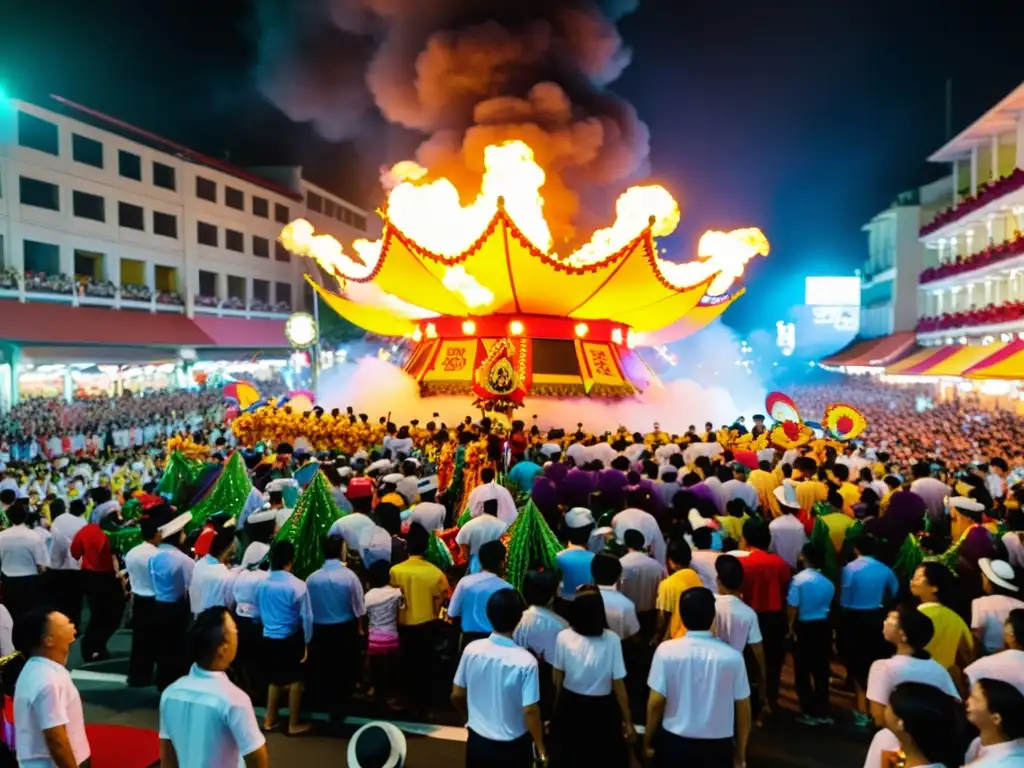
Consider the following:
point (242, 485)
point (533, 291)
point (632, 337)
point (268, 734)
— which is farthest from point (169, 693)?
point (632, 337)

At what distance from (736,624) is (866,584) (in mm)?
1561

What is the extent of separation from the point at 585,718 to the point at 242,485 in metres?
6.25

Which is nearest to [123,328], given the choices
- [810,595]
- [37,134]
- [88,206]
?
[88,206]

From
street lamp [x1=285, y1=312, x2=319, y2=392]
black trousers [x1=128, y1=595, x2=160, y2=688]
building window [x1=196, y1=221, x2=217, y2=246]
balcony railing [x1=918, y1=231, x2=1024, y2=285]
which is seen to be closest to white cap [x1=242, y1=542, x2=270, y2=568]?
black trousers [x1=128, y1=595, x2=160, y2=688]

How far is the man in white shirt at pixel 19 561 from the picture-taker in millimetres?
6805

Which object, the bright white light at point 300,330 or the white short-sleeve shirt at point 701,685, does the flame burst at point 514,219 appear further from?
the white short-sleeve shirt at point 701,685

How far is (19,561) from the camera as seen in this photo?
6.82 meters

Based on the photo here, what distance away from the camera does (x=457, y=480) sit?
9898mm

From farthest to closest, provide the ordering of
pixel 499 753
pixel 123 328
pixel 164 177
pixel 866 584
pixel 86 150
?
pixel 164 177
pixel 86 150
pixel 123 328
pixel 866 584
pixel 499 753

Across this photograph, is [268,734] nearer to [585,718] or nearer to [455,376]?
[585,718]

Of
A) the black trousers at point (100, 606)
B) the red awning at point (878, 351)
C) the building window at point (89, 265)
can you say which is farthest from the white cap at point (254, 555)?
the red awning at point (878, 351)

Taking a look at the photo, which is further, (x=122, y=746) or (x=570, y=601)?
(x=122, y=746)

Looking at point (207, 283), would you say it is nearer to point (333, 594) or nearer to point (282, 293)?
point (282, 293)

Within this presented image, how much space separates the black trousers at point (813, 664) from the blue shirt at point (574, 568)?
1.56 meters
